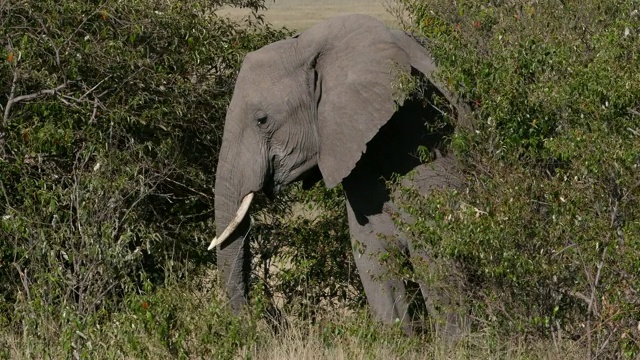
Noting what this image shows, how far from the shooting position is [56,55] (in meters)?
9.05

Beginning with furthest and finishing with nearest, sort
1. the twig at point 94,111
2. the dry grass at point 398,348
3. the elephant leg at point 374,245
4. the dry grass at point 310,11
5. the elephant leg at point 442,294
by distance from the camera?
the dry grass at point 310,11, the twig at point 94,111, the elephant leg at point 374,245, the elephant leg at point 442,294, the dry grass at point 398,348

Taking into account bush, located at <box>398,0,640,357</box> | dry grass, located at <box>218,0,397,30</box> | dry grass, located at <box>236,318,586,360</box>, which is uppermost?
bush, located at <box>398,0,640,357</box>

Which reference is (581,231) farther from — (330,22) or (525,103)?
(330,22)

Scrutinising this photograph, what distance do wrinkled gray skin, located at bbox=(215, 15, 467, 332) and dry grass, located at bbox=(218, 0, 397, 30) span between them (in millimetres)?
54985

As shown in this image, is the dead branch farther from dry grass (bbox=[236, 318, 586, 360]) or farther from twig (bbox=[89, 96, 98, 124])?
dry grass (bbox=[236, 318, 586, 360])

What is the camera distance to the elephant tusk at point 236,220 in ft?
29.9

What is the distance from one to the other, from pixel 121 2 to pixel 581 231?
3.96 m

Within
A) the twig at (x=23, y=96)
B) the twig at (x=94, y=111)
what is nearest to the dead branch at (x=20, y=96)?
the twig at (x=23, y=96)

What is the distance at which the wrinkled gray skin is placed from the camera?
8.87 meters

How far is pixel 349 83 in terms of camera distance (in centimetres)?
901

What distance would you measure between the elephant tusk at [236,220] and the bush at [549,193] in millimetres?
1629

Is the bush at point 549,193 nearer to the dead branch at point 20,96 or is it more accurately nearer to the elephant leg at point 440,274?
the elephant leg at point 440,274

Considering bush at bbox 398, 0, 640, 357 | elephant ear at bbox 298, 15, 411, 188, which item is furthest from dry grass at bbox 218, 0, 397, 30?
bush at bbox 398, 0, 640, 357

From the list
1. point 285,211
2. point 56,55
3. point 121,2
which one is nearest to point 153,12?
point 121,2
